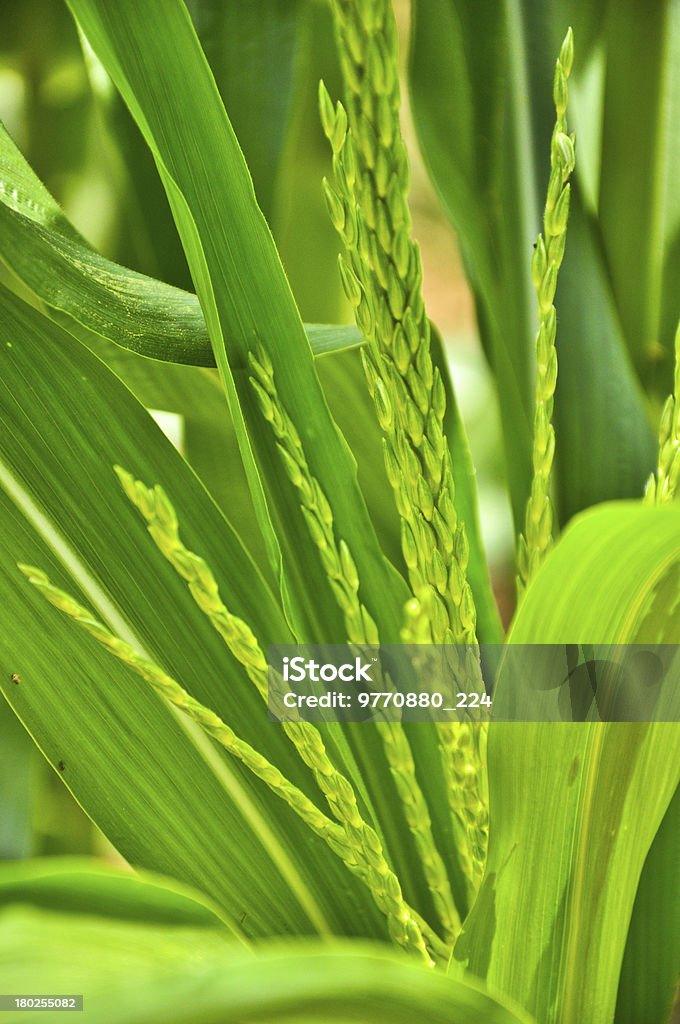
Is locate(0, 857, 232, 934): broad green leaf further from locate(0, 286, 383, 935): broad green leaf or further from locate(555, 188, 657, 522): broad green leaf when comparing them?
locate(555, 188, 657, 522): broad green leaf

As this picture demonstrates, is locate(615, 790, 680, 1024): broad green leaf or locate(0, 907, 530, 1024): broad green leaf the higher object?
locate(0, 907, 530, 1024): broad green leaf

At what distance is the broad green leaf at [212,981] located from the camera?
0.15 metres

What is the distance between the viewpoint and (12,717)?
0.31m

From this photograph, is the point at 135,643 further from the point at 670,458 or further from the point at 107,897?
the point at 670,458

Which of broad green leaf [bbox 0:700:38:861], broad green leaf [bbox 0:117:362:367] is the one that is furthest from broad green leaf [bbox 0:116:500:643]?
broad green leaf [bbox 0:700:38:861]

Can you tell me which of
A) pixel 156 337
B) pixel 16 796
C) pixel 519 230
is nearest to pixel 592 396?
pixel 519 230

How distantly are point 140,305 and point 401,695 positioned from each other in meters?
0.16

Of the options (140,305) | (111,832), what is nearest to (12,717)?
(111,832)

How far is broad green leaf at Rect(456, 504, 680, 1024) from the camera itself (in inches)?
7.5

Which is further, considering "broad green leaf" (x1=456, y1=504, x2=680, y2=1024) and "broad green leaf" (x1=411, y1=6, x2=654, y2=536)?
"broad green leaf" (x1=411, y1=6, x2=654, y2=536)

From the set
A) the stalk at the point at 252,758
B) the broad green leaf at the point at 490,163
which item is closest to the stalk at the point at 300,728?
the stalk at the point at 252,758

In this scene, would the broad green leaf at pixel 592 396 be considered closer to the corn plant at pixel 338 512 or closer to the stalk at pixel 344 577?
the corn plant at pixel 338 512

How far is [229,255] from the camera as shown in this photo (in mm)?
256

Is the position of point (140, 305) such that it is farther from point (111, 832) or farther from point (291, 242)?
point (111, 832)
